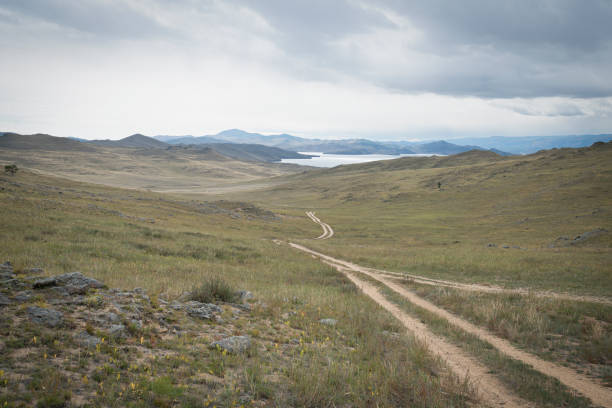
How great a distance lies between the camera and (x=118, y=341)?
310 inches

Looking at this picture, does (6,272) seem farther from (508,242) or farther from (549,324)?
(508,242)

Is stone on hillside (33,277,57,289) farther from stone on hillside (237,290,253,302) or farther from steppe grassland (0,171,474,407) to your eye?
stone on hillside (237,290,253,302)

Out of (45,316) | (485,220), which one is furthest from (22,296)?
(485,220)

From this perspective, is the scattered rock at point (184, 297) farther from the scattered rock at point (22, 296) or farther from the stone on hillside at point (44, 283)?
the scattered rock at point (22, 296)

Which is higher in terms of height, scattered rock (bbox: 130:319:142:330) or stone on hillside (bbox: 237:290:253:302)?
scattered rock (bbox: 130:319:142:330)

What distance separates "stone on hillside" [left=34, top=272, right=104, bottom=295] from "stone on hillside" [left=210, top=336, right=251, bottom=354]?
4954mm

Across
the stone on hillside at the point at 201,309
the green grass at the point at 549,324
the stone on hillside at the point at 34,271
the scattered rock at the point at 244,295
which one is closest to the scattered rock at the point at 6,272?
the stone on hillside at the point at 34,271

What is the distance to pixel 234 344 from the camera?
9062 mm

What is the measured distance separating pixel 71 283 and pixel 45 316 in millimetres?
2763

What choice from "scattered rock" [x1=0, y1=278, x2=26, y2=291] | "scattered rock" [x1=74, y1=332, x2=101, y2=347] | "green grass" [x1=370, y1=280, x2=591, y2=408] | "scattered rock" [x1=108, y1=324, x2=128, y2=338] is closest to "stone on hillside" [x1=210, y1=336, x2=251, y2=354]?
"scattered rock" [x1=108, y1=324, x2=128, y2=338]

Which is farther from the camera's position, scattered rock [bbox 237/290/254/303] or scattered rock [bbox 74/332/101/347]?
scattered rock [bbox 237/290/254/303]

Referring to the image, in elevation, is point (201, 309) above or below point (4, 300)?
below

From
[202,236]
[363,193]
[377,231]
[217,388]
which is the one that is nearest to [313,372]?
[217,388]

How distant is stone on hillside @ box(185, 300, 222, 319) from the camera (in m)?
10.8
